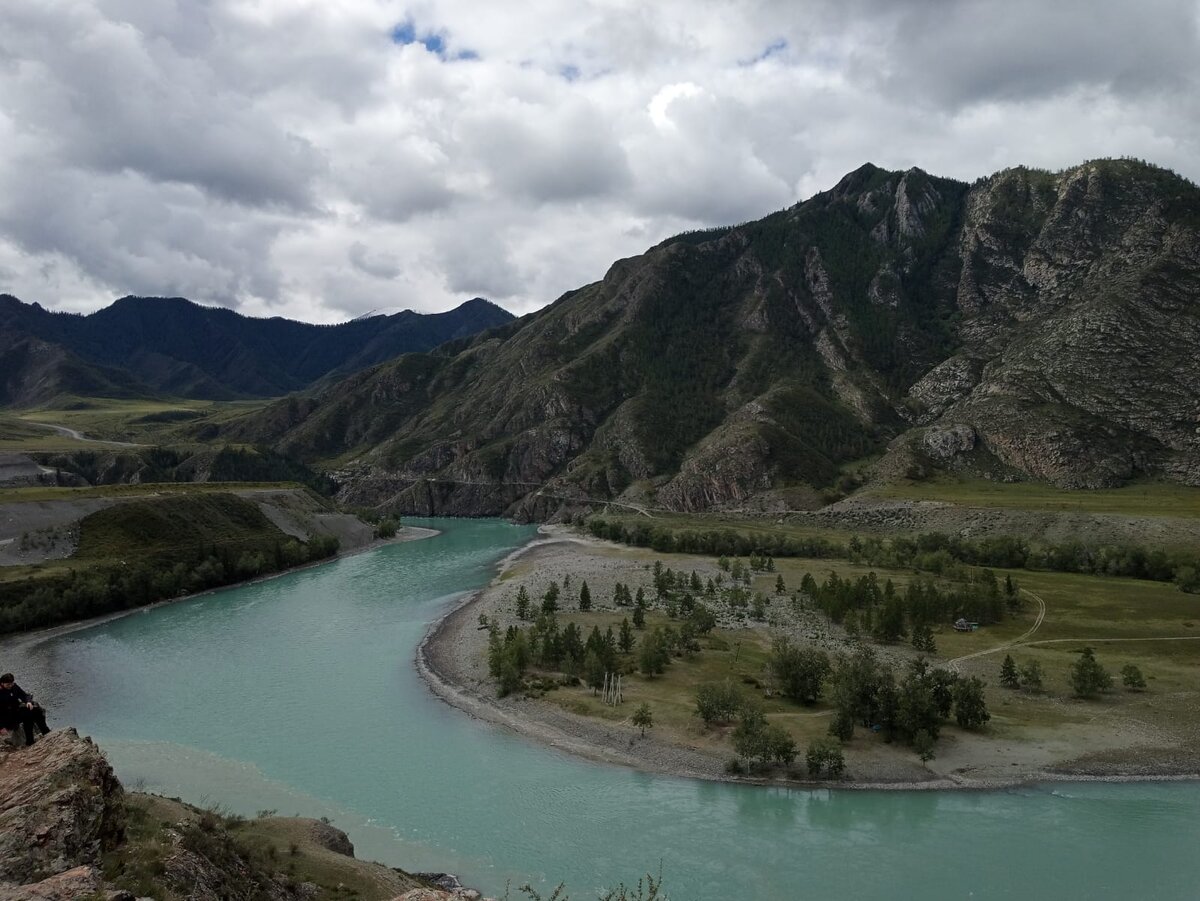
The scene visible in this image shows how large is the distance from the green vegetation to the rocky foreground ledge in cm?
8082

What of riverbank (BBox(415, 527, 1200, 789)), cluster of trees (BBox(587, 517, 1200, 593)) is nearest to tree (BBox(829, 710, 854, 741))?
riverbank (BBox(415, 527, 1200, 789))

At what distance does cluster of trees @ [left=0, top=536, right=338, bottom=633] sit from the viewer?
86688mm

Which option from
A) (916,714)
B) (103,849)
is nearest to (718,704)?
(916,714)

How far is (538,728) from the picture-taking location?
55.7m

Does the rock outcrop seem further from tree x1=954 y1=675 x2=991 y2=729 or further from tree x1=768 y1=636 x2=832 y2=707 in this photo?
tree x1=954 y1=675 x2=991 y2=729

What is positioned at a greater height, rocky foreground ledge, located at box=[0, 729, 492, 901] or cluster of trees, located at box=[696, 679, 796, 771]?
rocky foreground ledge, located at box=[0, 729, 492, 901]

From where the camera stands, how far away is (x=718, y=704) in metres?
53.7

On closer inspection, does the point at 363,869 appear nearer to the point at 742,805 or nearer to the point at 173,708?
the point at 742,805

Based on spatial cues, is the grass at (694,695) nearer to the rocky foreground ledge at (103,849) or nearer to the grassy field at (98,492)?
the rocky foreground ledge at (103,849)

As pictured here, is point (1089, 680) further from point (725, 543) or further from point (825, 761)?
point (725, 543)

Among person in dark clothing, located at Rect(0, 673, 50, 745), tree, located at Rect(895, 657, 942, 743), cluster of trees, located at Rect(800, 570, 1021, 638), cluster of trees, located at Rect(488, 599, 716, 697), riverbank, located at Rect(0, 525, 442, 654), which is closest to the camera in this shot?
person in dark clothing, located at Rect(0, 673, 50, 745)

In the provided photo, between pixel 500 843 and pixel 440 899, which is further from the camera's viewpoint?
pixel 500 843

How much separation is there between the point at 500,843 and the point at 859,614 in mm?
54879

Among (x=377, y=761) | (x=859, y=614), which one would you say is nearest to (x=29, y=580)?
(x=377, y=761)
